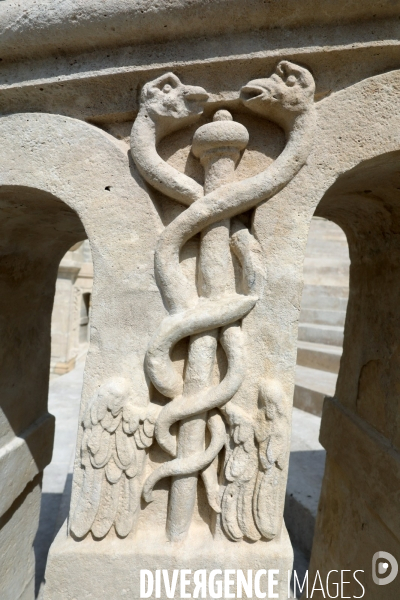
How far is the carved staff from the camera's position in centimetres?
120

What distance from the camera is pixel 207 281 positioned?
4.04ft

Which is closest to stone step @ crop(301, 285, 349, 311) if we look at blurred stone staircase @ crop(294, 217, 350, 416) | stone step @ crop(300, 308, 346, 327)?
blurred stone staircase @ crop(294, 217, 350, 416)

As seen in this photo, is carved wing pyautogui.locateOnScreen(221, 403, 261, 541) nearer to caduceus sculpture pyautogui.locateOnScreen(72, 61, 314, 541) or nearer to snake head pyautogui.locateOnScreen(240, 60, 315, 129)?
caduceus sculpture pyautogui.locateOnScreen(72, 61, 314, 541)

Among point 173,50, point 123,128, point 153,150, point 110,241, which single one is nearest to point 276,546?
point 110,241

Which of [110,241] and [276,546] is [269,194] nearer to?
[110,241]

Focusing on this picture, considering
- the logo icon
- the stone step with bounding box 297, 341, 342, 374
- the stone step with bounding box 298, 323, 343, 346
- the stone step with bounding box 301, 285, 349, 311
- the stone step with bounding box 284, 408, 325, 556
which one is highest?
the stone step with bounding box 301, 285, 349, 311

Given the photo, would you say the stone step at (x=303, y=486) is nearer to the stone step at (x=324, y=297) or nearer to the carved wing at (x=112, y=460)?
the carved wing at (x=112, y=460)

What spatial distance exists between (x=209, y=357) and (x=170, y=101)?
812 mm

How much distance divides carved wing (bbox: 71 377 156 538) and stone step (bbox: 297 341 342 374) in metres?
3.90

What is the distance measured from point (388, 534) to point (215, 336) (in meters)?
1.15

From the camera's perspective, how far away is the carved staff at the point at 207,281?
3.95 ft

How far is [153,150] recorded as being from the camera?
125 cm

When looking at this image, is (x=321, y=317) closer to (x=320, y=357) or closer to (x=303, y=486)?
(x=320, y=357)

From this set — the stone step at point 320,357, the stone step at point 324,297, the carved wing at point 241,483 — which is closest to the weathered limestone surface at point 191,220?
the carved wing at point 241,483
